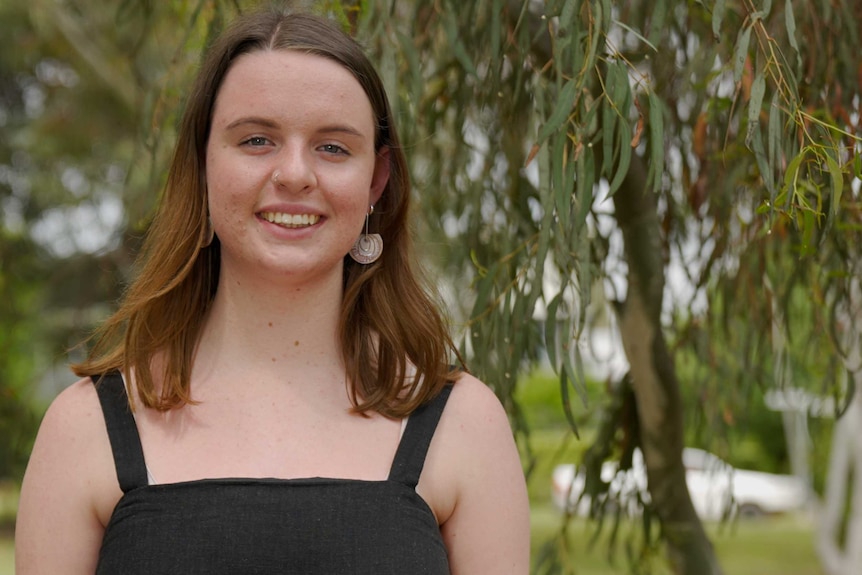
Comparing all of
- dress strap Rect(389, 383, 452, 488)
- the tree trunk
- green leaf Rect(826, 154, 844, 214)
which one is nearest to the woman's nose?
dress strap Rect(389, 383, 452, 488)

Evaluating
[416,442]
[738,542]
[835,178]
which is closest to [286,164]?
[416,442]

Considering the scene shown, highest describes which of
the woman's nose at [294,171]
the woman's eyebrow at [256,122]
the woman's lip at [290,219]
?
the woman's eyebrow at [256,122]

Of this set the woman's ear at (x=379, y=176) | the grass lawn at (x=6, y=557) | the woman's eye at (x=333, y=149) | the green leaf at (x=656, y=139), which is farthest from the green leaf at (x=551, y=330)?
the grass lawn at (x=6, y=557)

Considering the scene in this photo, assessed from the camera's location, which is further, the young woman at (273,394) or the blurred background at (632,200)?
the blurred background at (632,200)

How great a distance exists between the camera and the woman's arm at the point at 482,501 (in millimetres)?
1335

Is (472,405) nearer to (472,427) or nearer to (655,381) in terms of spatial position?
(472,427)

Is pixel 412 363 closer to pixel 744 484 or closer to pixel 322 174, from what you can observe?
pixel 322 174

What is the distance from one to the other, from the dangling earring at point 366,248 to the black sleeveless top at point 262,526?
285mm

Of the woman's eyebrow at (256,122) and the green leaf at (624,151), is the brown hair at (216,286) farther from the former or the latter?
the green leaf at (624,151)

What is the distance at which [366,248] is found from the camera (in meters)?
1.48

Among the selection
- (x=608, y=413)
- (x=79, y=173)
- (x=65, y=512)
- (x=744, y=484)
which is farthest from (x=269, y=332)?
(x=744, y=484)

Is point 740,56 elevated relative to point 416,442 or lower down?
elevated

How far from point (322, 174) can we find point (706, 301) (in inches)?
57.7

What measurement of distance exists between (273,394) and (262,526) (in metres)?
0.17
